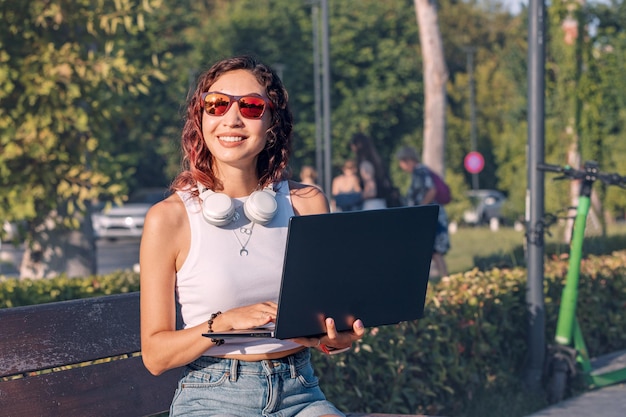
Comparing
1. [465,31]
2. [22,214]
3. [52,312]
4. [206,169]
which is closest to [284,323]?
[206,169]

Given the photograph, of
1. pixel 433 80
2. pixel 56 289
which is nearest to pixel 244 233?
pixel 56 289

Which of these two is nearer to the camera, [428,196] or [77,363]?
[77,363]

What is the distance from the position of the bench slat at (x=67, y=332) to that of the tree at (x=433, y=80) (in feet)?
55.5

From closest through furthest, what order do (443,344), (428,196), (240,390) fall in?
(240,390) → (443,344) → (428,196)

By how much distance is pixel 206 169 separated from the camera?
127 inches

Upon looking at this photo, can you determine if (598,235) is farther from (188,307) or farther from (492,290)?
(188,307)

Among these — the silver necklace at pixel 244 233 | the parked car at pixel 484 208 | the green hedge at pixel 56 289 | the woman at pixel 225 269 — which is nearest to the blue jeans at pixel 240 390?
the woman at pixel 225 269

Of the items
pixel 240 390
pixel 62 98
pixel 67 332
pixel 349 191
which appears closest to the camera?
pixel 240 390

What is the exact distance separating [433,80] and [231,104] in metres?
17.7

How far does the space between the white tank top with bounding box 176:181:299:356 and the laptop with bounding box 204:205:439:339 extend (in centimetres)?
21

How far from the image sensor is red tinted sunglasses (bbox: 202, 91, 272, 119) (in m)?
3.13

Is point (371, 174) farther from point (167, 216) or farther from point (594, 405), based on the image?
point (167, 216)

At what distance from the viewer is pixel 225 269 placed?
9.96 ft

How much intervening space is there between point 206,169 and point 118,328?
0.86 metres
